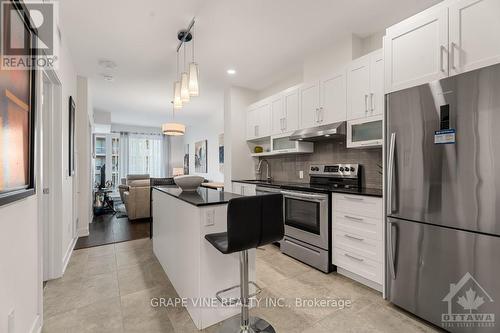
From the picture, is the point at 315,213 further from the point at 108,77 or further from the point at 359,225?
the point at 108,77

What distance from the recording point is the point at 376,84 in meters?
2.50

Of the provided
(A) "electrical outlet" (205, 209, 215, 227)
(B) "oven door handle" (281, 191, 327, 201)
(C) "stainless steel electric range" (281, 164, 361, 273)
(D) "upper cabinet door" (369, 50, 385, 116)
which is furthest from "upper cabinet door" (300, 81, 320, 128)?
(A) "electrical outlet" (205, 209, 215, 227)

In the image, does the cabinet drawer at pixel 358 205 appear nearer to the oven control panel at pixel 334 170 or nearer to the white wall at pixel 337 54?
the oven control panel at pixel 334 170

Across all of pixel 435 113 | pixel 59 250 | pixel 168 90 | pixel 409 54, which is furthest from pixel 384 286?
pixel 168 90

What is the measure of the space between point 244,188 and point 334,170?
1614mm

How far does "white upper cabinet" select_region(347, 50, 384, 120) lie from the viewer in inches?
97.5

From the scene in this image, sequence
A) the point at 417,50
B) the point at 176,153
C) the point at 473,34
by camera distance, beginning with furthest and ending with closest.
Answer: the point at 176,153 < the point at 417,50 < the point at 473,34

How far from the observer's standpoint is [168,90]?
16.4ft

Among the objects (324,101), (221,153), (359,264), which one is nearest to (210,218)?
(359,264)

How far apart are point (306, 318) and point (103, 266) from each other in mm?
2427

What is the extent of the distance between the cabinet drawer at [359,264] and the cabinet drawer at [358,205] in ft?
1.47

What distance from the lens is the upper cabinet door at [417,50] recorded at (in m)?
1.76

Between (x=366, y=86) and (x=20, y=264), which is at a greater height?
(x=366, y=86)

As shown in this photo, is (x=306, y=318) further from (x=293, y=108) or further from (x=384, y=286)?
(x=293, y=108)
